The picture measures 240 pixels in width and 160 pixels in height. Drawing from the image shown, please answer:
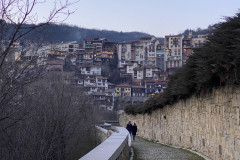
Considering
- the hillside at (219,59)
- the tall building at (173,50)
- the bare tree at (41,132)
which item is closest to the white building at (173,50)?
the tall building at (173,50)

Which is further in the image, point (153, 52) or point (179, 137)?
point (153, 52)

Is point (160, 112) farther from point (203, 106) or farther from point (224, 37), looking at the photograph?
point (224, 37)

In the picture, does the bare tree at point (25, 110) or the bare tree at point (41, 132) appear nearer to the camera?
the bare tree at point (25, 110)

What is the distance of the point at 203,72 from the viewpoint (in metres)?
10.8

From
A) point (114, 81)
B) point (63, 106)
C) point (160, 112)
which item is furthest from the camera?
point (114, 81)

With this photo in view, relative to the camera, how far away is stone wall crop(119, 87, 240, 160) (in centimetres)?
947

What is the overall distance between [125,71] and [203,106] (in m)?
116

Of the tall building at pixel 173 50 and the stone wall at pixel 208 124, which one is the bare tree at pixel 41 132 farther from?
the tall building at pixel 173 50

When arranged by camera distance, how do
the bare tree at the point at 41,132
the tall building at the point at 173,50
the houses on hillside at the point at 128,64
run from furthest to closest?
the tall building at the point at 173,50, the houses on hillside at the point at 128,64, the bare tree at the point at 41,132

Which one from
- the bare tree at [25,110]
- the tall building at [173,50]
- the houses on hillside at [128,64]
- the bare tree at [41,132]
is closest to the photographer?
the bare tree at [25,110]

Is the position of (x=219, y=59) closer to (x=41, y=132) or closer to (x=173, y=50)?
(x=41, y=132)

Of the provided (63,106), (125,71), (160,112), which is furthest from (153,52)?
(63,106)

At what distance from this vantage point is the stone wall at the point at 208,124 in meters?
9.47

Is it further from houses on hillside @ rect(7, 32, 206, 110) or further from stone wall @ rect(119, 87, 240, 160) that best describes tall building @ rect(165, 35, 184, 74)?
stone wall @ rect(119, 87, 240, 160)
